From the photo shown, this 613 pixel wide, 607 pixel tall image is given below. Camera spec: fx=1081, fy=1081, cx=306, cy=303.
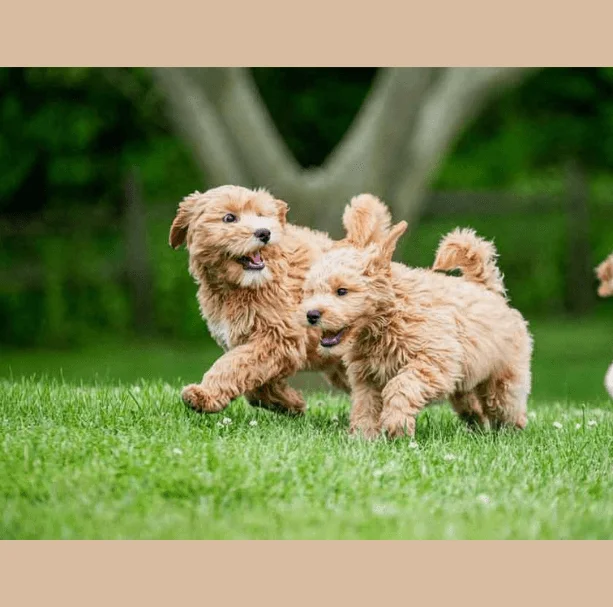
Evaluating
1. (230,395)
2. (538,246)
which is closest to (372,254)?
(230,395)

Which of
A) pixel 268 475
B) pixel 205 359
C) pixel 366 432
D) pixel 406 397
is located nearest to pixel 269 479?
pixel 268 475

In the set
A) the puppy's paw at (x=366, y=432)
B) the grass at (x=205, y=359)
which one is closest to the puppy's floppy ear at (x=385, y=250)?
the puppy's paw at (x=366, y=432)

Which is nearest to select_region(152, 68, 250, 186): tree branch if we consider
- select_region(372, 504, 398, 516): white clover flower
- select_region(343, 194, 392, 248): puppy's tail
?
select_region(343, 194, 392, 248): puppy's tail

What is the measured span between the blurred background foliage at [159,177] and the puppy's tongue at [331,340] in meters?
10.4

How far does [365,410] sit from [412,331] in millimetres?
580

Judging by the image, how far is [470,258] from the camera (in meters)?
6.90

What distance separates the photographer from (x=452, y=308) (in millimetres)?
6348

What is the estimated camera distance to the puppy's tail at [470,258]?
6.88 metres

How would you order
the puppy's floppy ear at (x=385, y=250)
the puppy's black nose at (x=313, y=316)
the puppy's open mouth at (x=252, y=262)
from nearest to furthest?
1. the puppy's black nose at (x=313, y=316)
2. the puppy's floppy ear at (x=385, y=250)
3. the puppy's open mouth at (x=252, y=262)

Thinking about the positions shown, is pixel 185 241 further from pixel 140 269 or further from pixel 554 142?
pixel 554 142

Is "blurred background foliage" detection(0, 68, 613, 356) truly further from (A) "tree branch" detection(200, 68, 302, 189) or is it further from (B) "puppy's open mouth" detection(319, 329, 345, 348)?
(B) "puppy's open mouth" detection(319, 329, 345, 348)

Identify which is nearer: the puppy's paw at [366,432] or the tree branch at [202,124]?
the puppy's paw at [366,432]

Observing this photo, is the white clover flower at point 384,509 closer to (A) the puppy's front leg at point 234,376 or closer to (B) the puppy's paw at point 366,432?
(B) the puppy's paw at point 366,432

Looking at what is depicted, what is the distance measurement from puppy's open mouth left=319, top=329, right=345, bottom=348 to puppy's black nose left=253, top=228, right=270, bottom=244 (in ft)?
2.24
